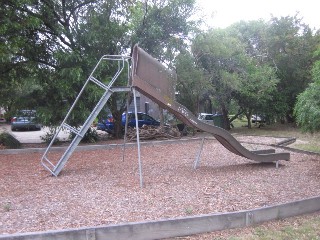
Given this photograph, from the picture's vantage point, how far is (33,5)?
13.7m

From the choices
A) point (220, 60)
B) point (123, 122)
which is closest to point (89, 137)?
point (123, 122)

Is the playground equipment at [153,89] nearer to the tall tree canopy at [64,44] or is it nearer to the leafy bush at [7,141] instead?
the tall tree canopy at [64,44]

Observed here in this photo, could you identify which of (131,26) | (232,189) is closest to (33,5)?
(131,26)

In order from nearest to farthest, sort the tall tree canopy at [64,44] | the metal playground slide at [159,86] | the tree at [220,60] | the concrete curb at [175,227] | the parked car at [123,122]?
the concrete curb at [175,227] < the metal playground slide at [159,86] < the tall tree canopy at [64,44] < the tree at [220,60] < the parked car at [123,122]

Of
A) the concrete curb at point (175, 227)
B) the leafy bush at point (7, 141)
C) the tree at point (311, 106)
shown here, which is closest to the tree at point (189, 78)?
the tree at point (311, 106)

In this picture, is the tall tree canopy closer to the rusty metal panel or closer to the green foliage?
the green foliage

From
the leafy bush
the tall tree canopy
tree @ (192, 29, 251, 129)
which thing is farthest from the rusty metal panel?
tree @ (192, 29, 251, 129)

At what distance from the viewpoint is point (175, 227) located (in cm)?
464

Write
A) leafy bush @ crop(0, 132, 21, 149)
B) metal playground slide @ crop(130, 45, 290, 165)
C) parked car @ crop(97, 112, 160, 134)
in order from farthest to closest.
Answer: parked car @ crop(97, 112, 160, 134) → leafy bush @ crop(0, 132, 21, 149) → metal playground slide @ crop(130, 45, 290, 165)

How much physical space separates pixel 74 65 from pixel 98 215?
9.18 meters

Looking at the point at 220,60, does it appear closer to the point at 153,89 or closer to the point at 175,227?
the point at 153,89

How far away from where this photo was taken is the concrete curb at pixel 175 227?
14.0 feet

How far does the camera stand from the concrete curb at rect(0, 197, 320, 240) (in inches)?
168

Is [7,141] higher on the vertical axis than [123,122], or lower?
lower
